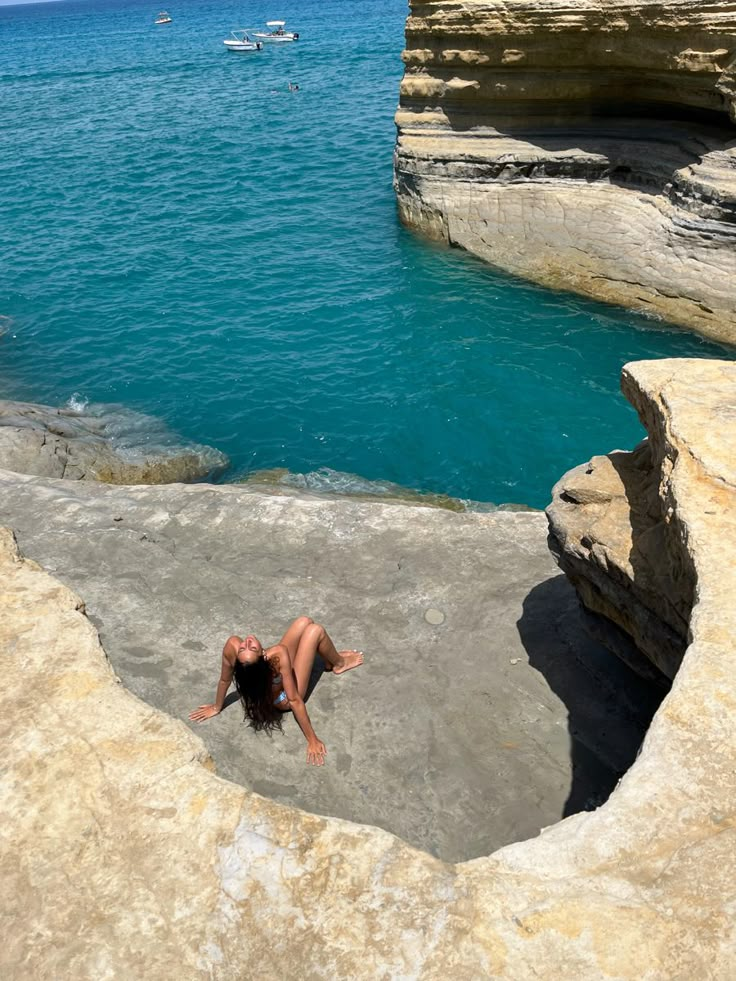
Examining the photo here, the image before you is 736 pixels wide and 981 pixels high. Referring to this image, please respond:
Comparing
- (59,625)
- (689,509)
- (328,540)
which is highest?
(689,509)

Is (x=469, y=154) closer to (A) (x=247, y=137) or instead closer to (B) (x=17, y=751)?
(A) (x=247, y=137)

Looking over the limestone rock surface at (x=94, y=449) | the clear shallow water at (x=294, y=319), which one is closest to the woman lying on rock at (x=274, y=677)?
the clear shallow water at (x=294, y=319)

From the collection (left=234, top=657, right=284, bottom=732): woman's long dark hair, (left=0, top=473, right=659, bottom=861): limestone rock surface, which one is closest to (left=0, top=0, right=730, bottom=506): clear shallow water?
(left=0, top=473, right=659, bottom=861): limestone rock surface

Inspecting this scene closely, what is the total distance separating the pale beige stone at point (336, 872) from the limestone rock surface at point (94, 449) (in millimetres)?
9043

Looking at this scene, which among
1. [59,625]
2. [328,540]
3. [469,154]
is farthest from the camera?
[469,154]

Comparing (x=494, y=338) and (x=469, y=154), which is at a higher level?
(x=469, y=154)

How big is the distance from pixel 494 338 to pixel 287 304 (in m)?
5.02

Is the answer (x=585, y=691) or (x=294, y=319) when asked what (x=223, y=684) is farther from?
(x=294, y=319)

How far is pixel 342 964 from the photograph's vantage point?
11.5 feet

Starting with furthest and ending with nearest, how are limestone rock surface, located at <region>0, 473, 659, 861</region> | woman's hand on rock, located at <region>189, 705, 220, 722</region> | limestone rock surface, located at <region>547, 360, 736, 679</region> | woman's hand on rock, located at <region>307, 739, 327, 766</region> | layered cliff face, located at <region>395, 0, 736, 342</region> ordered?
layered cliff face, located at <region>395, 0, 736, 342</region> → woman's hand on rock, located at <region>189, 705, 220, 722</region> → woman's hand on rock, located at <region>307, 739, 327, 766</region> → limestone rock surface, located at <region>0, 473, 659, 861</region> → limestone rock surface, located at <region>547, 360, 736, 679</region>

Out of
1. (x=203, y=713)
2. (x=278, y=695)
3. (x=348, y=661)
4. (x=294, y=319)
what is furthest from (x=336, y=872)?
(x=294, y=319)

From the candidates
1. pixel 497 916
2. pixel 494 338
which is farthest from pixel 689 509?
pixel 494 338

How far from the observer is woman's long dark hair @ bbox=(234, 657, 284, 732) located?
6.34 metres

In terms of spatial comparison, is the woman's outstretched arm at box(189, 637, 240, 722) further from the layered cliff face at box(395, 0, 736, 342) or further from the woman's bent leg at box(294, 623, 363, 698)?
the layered cliff face at box(395, 0, 736, 342)
